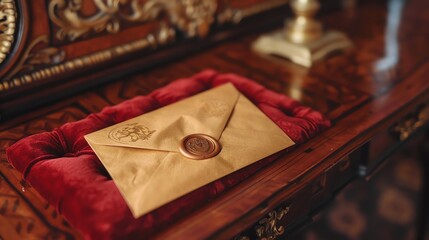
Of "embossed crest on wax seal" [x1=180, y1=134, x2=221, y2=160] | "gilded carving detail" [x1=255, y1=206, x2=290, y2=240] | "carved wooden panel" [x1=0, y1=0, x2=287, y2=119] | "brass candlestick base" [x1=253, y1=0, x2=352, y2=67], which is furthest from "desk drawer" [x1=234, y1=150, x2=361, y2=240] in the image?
"carved wooden panel" [x1=0, y1=0, x2=287, y2=119]

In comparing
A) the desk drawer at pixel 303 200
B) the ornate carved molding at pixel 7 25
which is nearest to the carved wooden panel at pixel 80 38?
the ornate carved molding at pixel 7 25

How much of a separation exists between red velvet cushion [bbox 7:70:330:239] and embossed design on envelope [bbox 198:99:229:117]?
2.5 inches

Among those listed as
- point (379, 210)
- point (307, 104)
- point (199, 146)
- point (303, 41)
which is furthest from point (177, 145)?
point (379, 210)

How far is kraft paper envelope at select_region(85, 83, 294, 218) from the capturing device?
47cm

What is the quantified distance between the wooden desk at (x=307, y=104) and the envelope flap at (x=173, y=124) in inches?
3.8

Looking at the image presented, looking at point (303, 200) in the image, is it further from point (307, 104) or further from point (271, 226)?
point (307, 104)

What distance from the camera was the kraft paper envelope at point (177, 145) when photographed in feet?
1.54

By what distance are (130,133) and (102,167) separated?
6 centimetres

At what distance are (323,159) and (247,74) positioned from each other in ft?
0.94

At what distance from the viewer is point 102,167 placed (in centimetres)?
52

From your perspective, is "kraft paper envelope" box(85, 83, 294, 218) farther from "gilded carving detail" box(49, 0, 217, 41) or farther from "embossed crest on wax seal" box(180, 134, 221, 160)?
"gilded carving detail" box(49, 0, 217, 41)

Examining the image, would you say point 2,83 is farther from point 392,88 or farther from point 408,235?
point 408,235

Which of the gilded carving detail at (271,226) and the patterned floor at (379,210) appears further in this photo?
the patterned floor at (379,210)

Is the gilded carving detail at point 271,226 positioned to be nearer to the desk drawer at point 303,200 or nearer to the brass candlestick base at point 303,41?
the desk drawer at point 303,200
